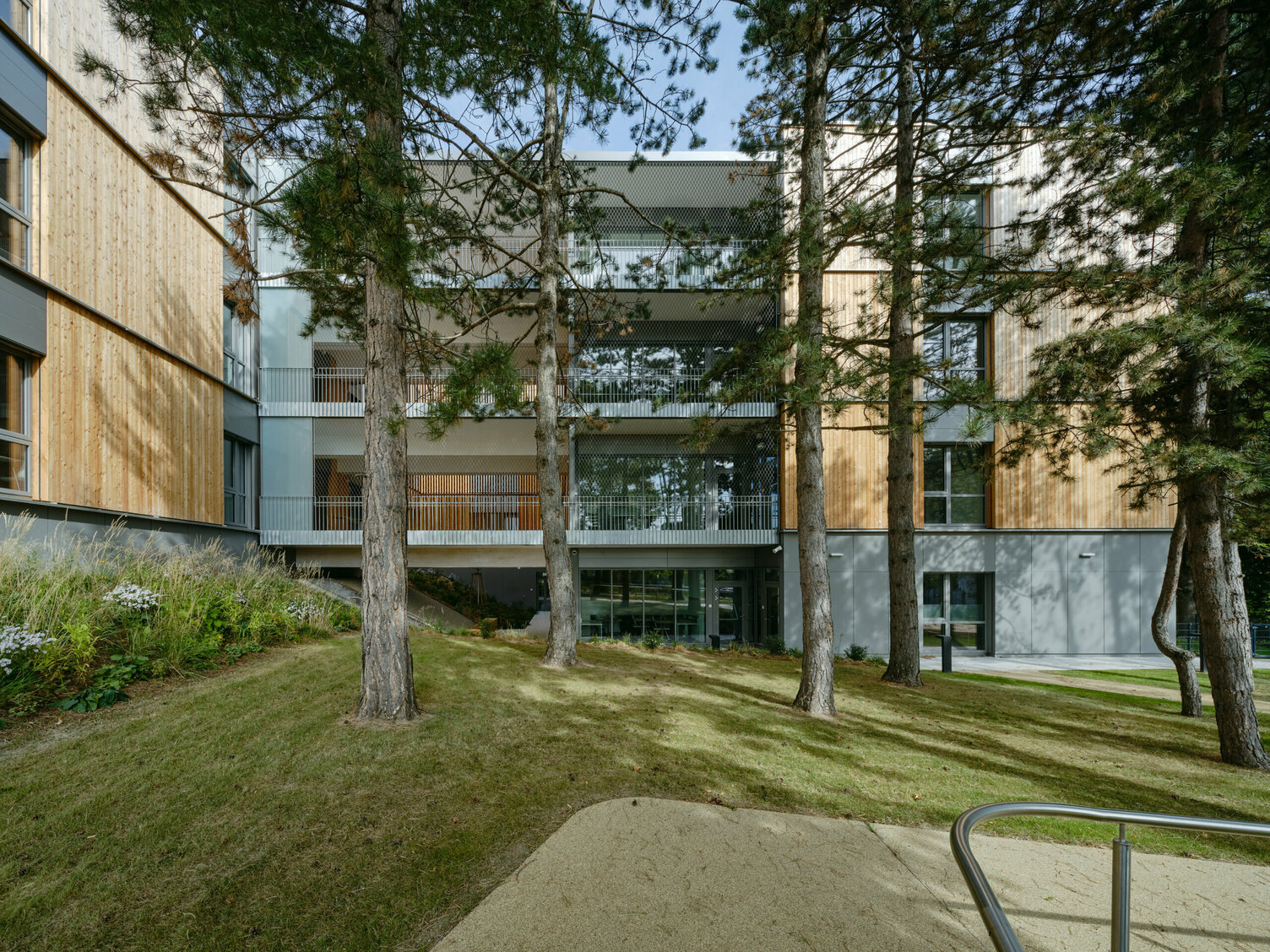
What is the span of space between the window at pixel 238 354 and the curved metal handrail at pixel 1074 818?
50.0ft

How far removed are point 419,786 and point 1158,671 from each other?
14.4m

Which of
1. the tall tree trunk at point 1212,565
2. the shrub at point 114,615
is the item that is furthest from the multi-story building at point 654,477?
the tall tree trunk at point 1212,565

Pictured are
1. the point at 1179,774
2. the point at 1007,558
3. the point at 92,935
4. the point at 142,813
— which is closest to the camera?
the point at 92,935

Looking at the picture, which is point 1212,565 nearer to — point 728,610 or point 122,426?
point 728,610

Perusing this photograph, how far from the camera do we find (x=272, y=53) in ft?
13.4

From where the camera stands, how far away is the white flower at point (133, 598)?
614 cm

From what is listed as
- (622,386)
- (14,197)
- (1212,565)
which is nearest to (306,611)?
(14,197)

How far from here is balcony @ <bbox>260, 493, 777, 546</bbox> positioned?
44.8 feet

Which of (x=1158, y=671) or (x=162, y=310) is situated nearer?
(x=162, y=310)

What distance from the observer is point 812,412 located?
6.93m

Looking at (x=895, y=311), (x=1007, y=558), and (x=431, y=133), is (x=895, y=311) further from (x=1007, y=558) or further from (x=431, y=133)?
(x=1007, y=558)

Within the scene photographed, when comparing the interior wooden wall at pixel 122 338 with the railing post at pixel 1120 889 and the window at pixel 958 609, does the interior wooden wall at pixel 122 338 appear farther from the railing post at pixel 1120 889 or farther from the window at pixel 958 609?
the window at pixel 958 609

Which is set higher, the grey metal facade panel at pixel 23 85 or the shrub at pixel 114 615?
the grey metal facade panel at pixel 23 85

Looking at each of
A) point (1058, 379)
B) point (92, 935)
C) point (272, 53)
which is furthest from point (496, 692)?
point (1058, 379)
